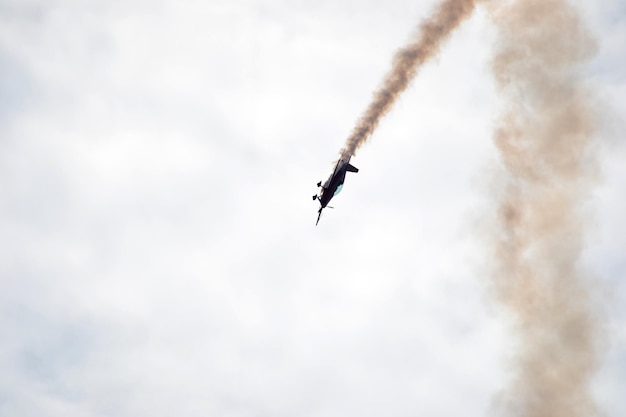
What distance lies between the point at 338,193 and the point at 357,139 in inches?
461

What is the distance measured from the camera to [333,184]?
102 m

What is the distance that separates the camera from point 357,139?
94.2 metres

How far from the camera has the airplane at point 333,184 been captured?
101488 mm

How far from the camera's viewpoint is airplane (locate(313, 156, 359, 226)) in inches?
3996

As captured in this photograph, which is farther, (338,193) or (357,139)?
(338,193)

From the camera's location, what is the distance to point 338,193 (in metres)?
104
